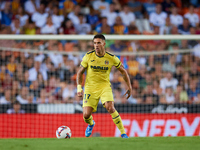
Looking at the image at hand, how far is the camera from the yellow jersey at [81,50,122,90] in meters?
7.18

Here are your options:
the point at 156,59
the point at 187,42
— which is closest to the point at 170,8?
the point at 187,42

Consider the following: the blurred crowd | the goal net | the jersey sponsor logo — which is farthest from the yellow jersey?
the blurred crowd

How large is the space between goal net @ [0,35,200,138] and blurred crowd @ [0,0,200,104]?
0.11 ft

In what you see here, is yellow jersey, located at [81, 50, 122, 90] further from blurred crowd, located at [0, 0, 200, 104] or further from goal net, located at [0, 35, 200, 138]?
blurred crowd, located at [0, 0, 200, 104]

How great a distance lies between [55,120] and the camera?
32.7 ft

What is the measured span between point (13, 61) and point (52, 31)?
2.69m

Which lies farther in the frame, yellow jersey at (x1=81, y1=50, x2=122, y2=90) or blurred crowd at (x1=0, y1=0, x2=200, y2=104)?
blurred crowd at (x1=0, y1=0, x2=200, y2=104)

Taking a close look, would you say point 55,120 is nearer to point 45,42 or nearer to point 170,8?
point 45,42

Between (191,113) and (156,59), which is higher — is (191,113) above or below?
below

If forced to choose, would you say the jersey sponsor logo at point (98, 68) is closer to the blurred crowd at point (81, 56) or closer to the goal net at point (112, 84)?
the goal net at point (112, 84)

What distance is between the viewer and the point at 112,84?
11.6 metres

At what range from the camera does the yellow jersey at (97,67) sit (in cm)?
718

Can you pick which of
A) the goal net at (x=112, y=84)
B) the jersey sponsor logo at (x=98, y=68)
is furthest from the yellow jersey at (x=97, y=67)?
the goal net at (x=112, y=84)

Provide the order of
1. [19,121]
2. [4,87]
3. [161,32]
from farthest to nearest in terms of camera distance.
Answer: [161,32] → [4,87] → [19,121]
